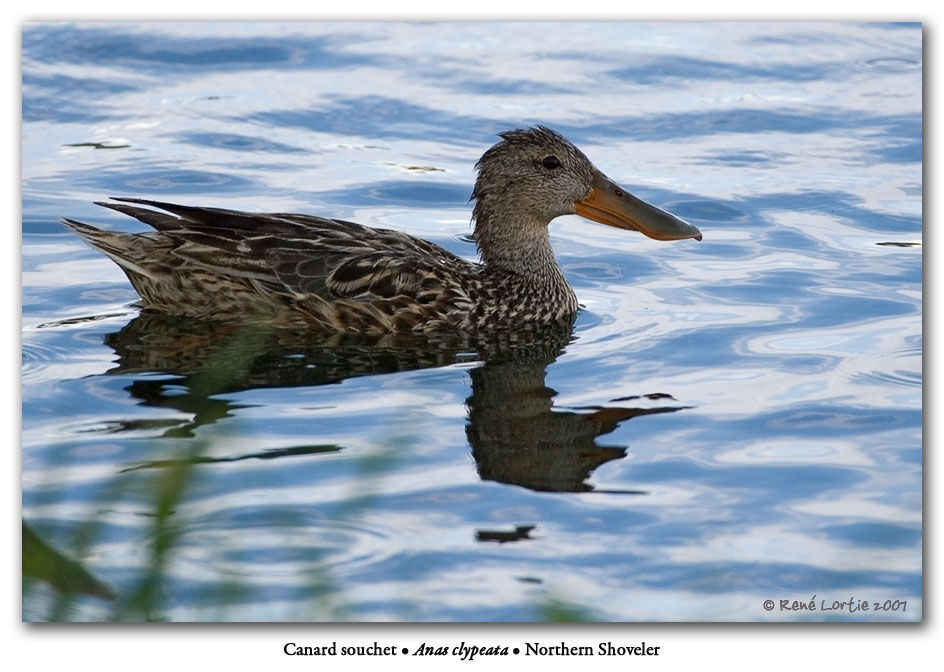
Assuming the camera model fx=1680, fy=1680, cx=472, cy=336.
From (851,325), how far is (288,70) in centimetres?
619

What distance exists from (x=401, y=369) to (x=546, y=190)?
175cm

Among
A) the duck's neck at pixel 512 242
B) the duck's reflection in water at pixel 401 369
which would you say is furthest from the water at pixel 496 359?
the duck's neck at pixel 512 242

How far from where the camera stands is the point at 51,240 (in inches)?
420

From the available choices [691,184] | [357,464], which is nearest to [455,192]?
[691,184]

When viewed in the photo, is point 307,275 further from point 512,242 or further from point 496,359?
point 512,242

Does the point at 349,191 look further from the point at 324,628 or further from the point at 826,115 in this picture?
the point at 324,628

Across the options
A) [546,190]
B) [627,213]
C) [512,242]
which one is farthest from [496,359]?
[627,213]

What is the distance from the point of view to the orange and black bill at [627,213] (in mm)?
9984

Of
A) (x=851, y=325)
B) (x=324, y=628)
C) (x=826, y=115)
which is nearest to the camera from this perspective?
(x=324, y=628)

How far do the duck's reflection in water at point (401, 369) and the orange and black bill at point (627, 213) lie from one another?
0.73 m

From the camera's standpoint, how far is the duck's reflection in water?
7.73 m

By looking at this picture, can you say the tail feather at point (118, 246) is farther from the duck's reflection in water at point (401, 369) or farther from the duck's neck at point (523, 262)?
the duck's neck at point (523, 262)

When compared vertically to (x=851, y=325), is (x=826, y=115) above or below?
above

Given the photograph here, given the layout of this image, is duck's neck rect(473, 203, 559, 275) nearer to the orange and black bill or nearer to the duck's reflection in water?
the orange and black bill
